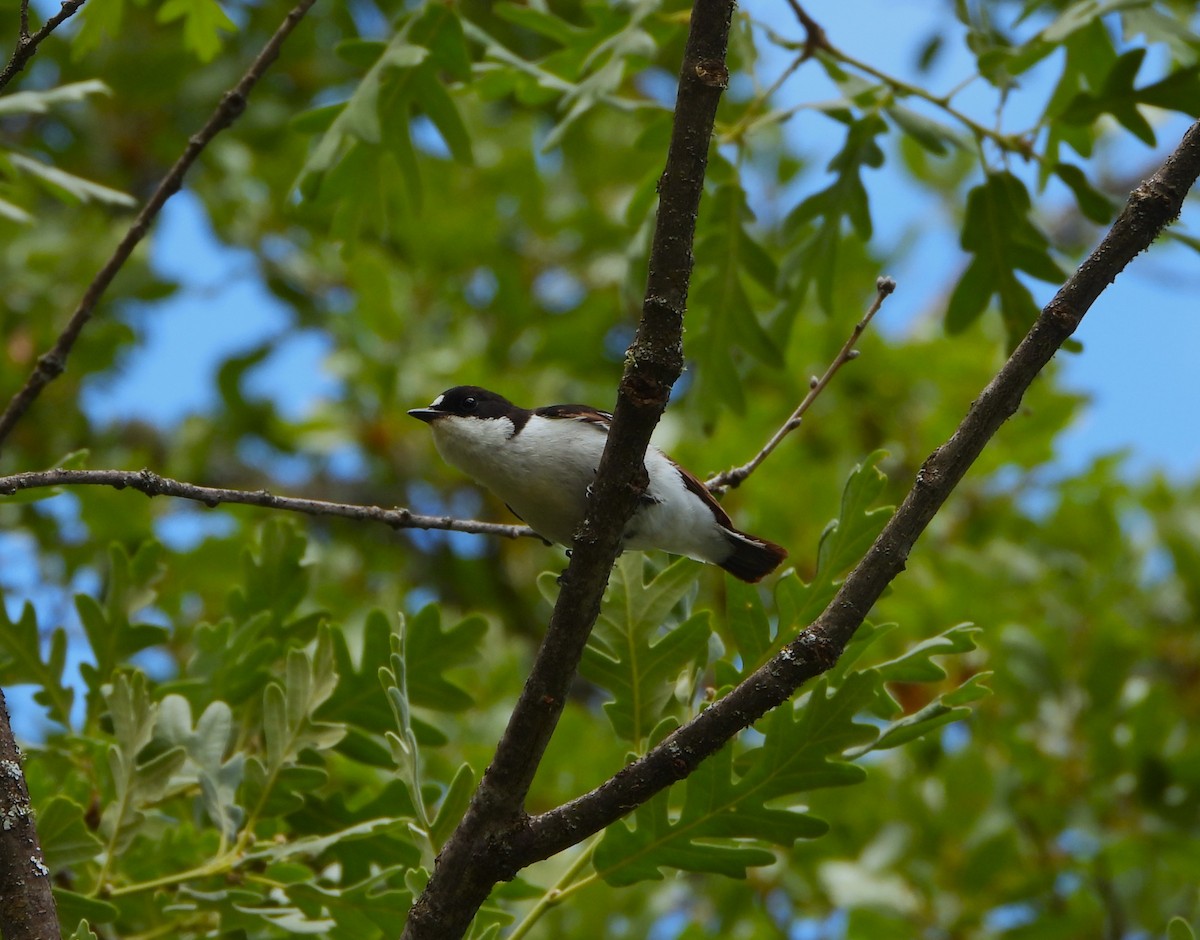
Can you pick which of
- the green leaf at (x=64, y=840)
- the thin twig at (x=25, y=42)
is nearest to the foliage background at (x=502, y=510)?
the green leaf at (x=64, y=840)

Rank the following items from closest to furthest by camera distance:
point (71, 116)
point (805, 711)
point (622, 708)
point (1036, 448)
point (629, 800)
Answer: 1. point (629, 800)
2. point (805, 711)
3. point (622, 708)
4. point (1036, 448)
5. point (71, 116)

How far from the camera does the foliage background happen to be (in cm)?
308

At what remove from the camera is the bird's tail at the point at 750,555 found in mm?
3775

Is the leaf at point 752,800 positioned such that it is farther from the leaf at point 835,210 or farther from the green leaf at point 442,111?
the green leaf at point 442,111

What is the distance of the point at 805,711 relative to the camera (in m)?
2.68

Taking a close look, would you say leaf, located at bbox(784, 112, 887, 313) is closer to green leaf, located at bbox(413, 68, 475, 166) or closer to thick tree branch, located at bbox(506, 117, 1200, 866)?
green leaf, located at bbox(413, 68, 475, 166)

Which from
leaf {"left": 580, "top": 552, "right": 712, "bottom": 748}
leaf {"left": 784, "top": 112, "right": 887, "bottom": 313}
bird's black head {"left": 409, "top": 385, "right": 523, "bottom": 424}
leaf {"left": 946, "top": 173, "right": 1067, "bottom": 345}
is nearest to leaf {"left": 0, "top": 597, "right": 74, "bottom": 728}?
bird's black head {"left": 409, "top": 385, "right": 523, "bottom": 424}

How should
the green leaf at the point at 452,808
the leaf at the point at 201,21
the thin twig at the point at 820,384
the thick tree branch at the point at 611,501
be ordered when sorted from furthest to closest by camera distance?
the leaf at the point at 201,21
the thin twig at the point at 820,384
the green leaf at the point at 452,808
the thick tree branch at the point at 611,501

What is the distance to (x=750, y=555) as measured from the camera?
382 centimetres

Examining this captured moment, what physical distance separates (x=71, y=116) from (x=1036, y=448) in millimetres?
5489

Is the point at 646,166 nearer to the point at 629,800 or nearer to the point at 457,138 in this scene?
the point at 457,138

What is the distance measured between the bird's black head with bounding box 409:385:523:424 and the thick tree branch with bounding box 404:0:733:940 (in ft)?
4.69

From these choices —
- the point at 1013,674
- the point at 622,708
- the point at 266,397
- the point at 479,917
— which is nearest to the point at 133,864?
the point at 479,917

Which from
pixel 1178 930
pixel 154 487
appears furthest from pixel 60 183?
pixel 1178 930
